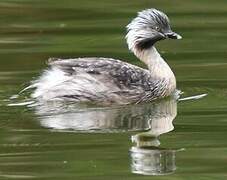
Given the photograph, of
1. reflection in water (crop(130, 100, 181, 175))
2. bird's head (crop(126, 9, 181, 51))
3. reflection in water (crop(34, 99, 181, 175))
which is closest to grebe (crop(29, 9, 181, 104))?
Result: reflection in water (crop(34, 99, 181, 175))

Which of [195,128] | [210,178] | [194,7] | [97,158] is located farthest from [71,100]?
[194,7]

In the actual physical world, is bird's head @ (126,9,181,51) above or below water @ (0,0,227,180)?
above

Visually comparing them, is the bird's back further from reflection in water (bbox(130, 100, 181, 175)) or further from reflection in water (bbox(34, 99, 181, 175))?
reflection in water (bbox(130, 100, 181, 175))

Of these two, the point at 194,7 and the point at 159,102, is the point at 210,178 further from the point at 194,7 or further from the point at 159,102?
the point at 194,7

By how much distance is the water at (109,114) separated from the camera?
9133 millimetres

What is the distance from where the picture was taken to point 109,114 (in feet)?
36.6

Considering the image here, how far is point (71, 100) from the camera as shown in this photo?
38.3 feet

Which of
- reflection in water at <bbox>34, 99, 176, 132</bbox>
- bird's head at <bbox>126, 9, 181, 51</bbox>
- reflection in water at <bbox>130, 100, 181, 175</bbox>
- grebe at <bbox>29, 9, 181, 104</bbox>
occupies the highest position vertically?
bird's head at <bbox>126, 9, 181, 51</bbox>

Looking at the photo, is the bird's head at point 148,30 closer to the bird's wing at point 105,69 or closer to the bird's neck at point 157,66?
the bird's neck at point 157,66

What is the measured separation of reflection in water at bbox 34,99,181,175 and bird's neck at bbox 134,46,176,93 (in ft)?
0.90

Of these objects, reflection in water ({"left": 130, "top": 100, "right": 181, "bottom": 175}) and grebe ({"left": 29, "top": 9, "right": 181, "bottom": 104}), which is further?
grebe ({"left": 29, "top": 9, "right": 181, "bottom": 104})

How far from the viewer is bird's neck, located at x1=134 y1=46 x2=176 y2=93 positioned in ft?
40.1

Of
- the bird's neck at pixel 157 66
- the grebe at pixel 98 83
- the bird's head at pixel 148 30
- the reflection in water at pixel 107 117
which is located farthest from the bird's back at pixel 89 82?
the bird's head at pixel 148 30

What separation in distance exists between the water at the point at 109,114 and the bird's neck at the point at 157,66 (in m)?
0.21
